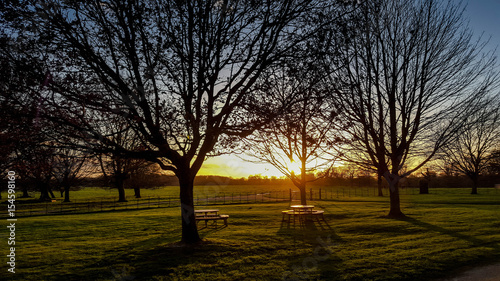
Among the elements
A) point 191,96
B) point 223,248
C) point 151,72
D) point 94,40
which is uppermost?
point 94,40

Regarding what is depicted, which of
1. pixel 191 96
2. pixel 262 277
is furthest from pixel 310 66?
pixel 262 277

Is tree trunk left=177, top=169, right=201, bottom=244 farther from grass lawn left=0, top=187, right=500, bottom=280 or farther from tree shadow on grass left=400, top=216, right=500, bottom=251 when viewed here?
tree shadow on grass left=400, top=216, right=500, bottom=251

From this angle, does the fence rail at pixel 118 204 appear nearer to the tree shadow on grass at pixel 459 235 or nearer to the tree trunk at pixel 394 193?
the tree trunk at pixel 394 193

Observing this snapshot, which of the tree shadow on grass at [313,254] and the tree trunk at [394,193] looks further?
the tree trunk at [394,193]

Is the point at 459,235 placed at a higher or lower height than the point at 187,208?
lower

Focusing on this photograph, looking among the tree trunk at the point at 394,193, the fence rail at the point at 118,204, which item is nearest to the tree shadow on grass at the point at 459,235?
the tree trunk at the point at 394,193

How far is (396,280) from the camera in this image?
791cm

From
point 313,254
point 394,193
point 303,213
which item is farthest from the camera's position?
point 394,193

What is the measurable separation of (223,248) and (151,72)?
21.3ft

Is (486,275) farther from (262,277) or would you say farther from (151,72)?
(151,72)

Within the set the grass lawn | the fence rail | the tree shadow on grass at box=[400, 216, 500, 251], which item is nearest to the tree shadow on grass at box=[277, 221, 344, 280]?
the grass lawn

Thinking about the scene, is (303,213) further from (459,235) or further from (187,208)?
(187,208)

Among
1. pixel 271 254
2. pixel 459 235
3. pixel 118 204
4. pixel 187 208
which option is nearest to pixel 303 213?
pixel 459 235

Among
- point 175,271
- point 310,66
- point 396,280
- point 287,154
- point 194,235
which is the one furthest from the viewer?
point 287,154
